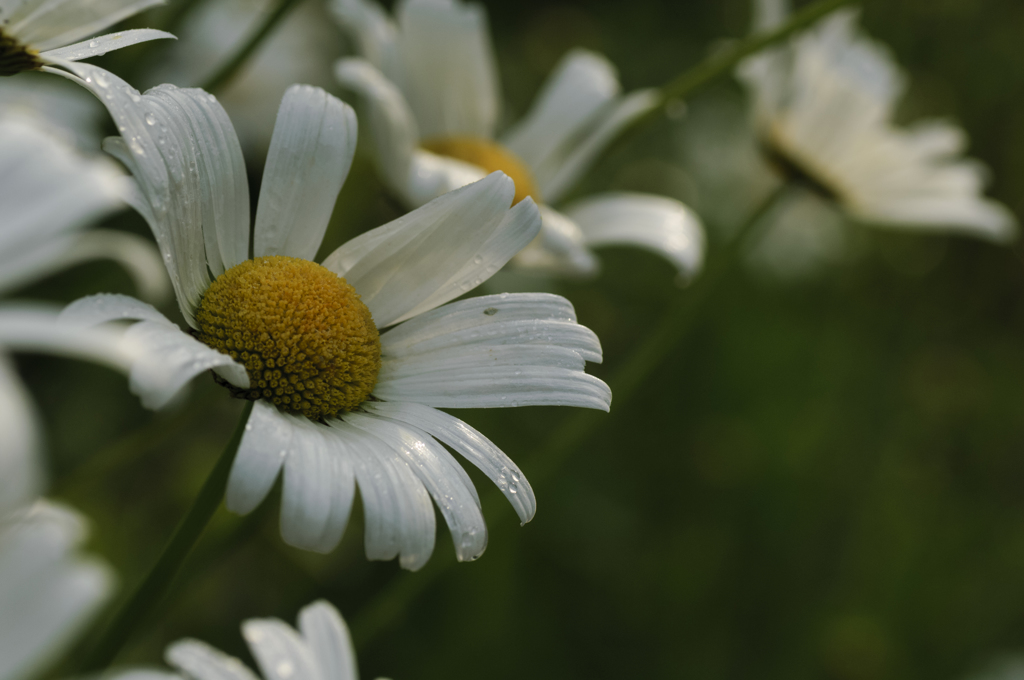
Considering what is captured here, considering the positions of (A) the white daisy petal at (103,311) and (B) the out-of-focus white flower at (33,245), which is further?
(A) the white daisy petal at (103,311)

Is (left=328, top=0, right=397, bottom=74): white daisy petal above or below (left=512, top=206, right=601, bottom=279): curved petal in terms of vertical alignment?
above

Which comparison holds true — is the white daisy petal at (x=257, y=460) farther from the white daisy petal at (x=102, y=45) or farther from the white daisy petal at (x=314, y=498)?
the white daisy petal at (x=102, y=45)

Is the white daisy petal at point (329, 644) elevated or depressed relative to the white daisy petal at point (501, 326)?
depressed

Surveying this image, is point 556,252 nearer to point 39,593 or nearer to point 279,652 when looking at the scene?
point 279,652

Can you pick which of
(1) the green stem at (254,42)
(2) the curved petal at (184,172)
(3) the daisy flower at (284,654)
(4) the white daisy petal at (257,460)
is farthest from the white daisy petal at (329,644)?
(1) the green stem at (254,42)

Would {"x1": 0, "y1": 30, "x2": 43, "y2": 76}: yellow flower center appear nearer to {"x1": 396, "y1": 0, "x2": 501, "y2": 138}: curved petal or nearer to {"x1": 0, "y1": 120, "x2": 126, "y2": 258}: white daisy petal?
{"x1": 0, "y1": 120, "x2": 126, "y2": 258}: white daisy petal

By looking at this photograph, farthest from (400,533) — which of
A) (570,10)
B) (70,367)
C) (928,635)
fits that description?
(570,10)

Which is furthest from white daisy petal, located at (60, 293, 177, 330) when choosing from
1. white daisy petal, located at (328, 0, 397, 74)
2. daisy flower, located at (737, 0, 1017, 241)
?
daisy flower, located at (737, 0, 1017, 241)

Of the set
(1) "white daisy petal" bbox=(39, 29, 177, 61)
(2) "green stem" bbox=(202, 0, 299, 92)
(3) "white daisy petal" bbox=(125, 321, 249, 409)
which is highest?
(1) "white daisy petal" bbox=(39, 29, 177, 61)
